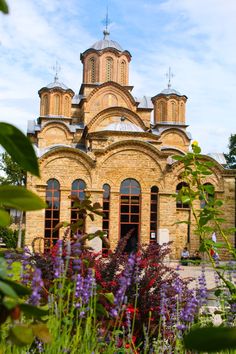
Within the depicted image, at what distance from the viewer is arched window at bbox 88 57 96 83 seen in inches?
1267

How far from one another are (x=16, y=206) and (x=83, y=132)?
29.3 metres

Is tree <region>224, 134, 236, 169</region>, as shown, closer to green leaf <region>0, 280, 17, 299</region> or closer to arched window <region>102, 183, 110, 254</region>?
arched window <region>102, 183, 110, 254</region>

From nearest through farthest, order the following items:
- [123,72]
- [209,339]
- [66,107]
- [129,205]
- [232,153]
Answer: [209,339], [129,205], [66,107], [123,72], [232,153]

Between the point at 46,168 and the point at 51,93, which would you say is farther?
the point at 51,93

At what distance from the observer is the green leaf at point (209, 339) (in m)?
0.50

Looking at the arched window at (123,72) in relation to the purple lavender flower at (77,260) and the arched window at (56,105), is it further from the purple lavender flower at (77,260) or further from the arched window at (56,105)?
the purple lavender flower at (77,260)

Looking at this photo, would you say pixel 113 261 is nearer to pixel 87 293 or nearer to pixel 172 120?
pixel 87 293

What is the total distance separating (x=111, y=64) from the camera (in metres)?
32.1

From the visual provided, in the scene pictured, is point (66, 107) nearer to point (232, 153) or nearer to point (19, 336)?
point (232, 153)

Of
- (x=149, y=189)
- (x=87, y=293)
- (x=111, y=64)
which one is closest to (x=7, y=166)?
(x=111, y=64)

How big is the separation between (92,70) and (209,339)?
107 ft

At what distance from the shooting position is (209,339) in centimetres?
50

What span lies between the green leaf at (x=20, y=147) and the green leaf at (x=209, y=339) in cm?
30

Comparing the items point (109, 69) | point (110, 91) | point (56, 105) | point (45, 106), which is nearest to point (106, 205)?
point (110, 91)
